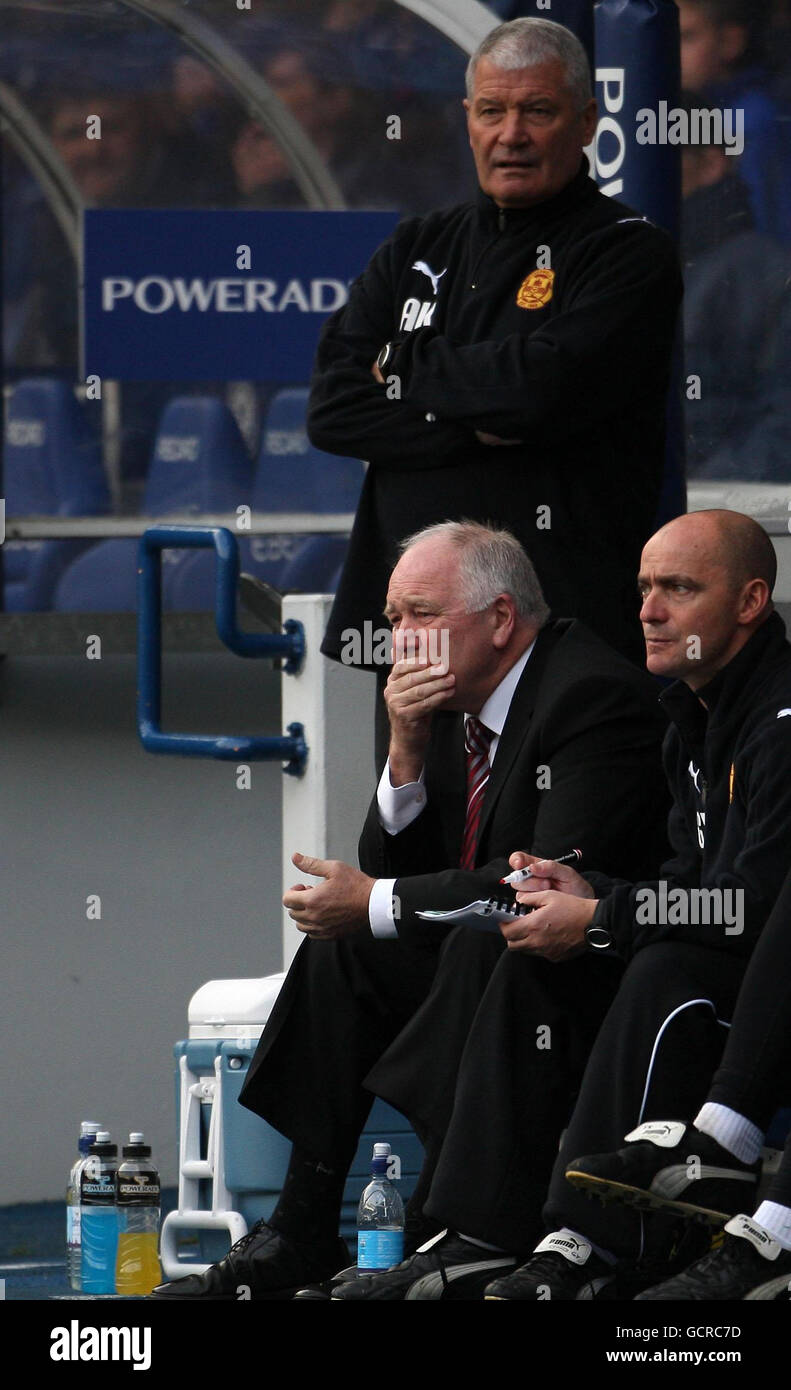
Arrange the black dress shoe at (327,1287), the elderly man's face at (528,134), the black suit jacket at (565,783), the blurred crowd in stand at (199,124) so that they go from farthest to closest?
the blurred crowd in stand at (199,124)
the elderly man's face at (528,134)
the black suit jacket at (565,783)
the black dress shoe at (327,1287)

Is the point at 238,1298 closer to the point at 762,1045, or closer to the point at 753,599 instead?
the point at 762,1045

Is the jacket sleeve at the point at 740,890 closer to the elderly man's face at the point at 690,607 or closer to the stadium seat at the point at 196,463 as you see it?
the elderly man's face at the point at 690,607

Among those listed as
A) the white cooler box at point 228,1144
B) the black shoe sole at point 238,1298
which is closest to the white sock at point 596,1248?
the black shoe sole at point 238,1298

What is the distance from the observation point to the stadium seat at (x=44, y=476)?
645 centimetres

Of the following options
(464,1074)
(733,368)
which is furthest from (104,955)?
(464,1074)

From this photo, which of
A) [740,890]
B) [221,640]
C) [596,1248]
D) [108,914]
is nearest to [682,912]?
[740,890]

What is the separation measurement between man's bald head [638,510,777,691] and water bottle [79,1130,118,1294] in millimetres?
1323

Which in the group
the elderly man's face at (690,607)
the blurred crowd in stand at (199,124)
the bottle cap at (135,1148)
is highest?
the blurred crowd in stand at (199,124)

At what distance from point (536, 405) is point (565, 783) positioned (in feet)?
2.03

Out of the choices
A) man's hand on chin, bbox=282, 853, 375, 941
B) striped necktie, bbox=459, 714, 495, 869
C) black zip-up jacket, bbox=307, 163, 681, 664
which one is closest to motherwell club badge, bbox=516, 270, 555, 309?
black zip-up jacket, bbox=307, 163, 681, 664

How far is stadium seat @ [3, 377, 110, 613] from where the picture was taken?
21.2 feet

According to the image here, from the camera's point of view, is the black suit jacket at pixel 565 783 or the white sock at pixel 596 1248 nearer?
the white sock at pixel 596 1248

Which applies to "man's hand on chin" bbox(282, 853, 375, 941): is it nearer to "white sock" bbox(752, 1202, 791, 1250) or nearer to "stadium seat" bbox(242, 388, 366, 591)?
"white sock" bbox(752, 1202, 791, 1250)

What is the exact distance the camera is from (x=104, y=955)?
6148 millimetres
